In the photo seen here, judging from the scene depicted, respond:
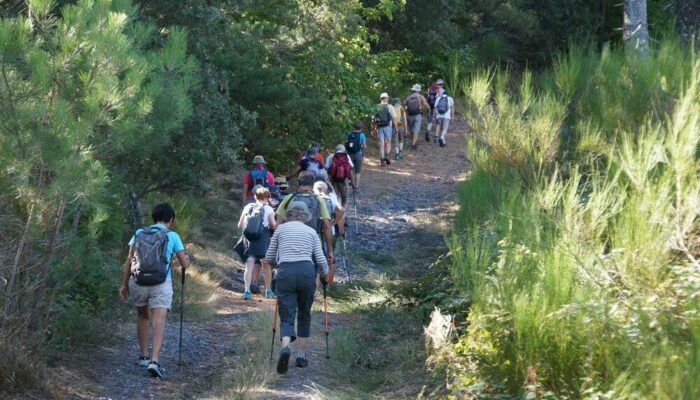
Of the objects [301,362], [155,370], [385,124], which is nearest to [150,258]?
[155,370]

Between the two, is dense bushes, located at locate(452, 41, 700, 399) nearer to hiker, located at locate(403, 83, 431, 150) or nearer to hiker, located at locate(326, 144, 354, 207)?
hiker, located at locate(326, 144, 354, 207)

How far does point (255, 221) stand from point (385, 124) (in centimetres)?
1283

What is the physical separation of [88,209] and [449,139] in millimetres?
22266

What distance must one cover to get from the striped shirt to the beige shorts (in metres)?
1.04

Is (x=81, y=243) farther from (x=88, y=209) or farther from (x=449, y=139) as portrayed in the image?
(x=449, y=139)

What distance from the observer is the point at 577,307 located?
22.7ft

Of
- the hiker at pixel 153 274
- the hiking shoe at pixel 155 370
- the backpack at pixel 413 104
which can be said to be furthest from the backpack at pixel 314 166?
the backpack at pixel 413 104

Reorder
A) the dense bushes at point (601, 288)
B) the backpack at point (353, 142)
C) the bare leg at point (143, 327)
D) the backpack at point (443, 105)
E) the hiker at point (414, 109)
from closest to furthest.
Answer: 1. the dense bushes at point (601, 288)
2. the bare leg at point (143, 327)
3. the backpack at point (353, 142)
4. the hiker at point (414, 109)
5. the backpack at point (443, 105)

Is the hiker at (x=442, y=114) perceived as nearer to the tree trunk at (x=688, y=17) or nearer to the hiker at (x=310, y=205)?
the tree trunk at (x=688, y=17)

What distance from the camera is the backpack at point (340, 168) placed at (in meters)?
19.9

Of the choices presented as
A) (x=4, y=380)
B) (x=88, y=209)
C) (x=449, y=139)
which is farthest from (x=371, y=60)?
(x=4, y=380)

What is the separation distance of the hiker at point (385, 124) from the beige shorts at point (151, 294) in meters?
16.5

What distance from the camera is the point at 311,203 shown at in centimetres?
1177

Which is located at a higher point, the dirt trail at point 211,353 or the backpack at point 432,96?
the backpack at point 432,96
